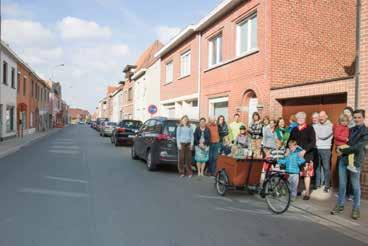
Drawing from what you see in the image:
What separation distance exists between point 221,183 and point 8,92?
24.4 m

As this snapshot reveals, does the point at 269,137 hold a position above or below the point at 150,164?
above

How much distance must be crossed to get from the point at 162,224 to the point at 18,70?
1224 inches

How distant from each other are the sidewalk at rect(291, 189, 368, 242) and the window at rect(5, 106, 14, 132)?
25.1 meters

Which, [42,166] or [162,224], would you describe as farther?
[42,166]

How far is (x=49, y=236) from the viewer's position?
5516 millimetres

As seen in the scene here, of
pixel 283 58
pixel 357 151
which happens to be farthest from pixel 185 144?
pixel 357 151

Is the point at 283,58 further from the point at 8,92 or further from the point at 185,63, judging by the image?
the point at 8,92

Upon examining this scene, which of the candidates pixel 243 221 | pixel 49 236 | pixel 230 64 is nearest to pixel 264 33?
pixel 230 64

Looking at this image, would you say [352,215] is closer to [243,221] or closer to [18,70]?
[243,221]

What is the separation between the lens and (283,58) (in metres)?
13.4

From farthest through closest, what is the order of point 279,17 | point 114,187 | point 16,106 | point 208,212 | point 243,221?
1. point 16,106
2. point 279,17
3. point 114,187
4. point 208,212
5. point 243,221

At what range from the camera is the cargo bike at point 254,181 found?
7536 millimetres

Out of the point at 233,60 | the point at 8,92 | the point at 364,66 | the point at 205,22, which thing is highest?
the point at 205,22

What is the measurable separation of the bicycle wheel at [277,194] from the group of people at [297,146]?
72cm
